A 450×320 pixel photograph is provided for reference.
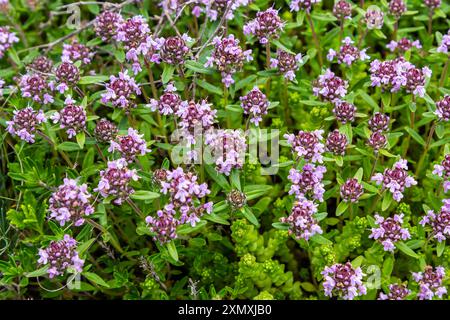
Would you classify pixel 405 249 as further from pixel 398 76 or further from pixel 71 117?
pixel 71 117

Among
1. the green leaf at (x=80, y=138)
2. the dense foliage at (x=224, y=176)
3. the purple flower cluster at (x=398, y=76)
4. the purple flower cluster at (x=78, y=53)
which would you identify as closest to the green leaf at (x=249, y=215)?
the dense foliage at (x=224, y=176)

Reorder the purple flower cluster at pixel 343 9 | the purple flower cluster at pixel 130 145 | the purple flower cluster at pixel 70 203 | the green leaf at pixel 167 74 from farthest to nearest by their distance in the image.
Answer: the purple flower cluster at pixel 343 9, the green leaf at pixel 167 74, the purple flower cluster at pixel 130 145, the purple flower cluster at pixel 70 203

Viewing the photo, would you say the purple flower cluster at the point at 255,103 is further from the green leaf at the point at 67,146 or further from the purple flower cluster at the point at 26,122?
the purple flower cluster at the point at 26,122

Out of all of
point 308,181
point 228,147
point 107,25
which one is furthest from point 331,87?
point 107,25

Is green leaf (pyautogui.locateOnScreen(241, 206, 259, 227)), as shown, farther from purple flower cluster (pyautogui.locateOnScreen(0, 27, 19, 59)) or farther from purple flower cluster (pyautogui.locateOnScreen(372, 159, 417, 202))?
purple flower cluster (pyautogui.locateOnScreen(0, 27, 19, 59))

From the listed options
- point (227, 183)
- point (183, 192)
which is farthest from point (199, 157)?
point (183, 192)

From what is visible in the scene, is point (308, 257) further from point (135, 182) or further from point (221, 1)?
point (221, 1)
